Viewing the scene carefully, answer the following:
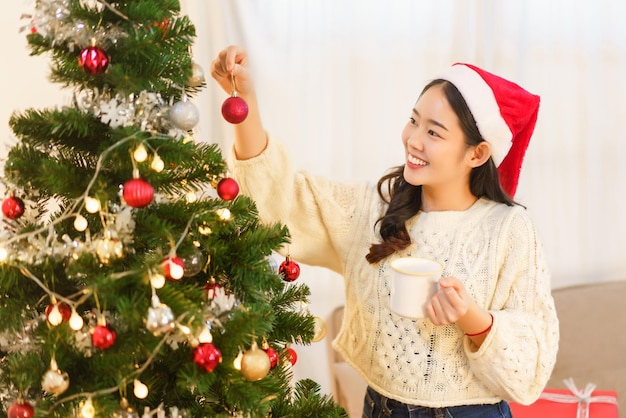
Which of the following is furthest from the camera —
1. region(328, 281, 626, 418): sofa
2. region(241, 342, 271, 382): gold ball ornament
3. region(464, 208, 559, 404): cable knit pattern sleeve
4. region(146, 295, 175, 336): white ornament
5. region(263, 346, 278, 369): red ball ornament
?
region(328, 281, 626, 418): sofa

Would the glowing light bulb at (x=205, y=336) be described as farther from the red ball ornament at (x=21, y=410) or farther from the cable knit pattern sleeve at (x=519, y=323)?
the cable knit pattern sleeve at (x=519, y=323)

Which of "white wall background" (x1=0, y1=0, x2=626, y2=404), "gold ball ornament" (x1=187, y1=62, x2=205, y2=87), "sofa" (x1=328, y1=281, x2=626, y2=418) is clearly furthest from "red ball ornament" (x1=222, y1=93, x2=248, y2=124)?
"sofa" (x1=328, y1=281, x2=626, y2=418)

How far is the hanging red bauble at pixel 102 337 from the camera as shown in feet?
2.94

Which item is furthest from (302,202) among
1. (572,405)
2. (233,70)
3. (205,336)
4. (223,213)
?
(572,405)

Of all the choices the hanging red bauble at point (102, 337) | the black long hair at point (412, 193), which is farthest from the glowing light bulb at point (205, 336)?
the black long hair at point (412, 193)

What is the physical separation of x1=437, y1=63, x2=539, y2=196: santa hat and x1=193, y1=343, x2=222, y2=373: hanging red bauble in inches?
30.3

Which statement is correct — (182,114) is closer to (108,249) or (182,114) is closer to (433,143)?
(108,249)

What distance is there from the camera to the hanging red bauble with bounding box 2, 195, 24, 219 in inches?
39.0

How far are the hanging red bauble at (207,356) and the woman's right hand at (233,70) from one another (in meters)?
0.49

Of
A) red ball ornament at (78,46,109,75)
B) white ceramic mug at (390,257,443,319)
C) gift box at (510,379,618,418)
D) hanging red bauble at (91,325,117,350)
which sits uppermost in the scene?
red ball ornament at (78,46,109,75)

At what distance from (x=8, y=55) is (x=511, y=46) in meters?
1.52

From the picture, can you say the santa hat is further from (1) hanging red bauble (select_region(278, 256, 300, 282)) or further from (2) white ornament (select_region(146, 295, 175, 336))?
(2) white ornament (select_region(146, 295, 175, 336))

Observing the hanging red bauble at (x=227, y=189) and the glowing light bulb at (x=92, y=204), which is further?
the hanging red bauble at (x=227, y=189)

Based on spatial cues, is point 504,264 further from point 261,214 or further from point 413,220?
point 261,214
